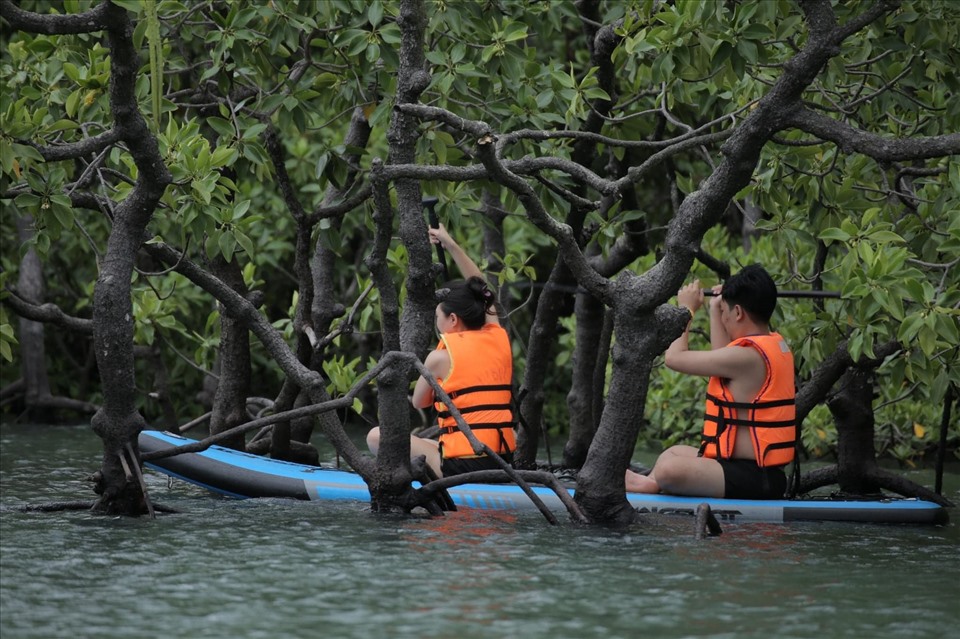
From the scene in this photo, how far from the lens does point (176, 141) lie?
6.73 metres

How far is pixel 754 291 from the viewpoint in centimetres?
715

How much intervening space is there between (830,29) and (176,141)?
3.06 m

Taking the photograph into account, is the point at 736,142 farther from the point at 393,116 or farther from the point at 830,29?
the point at 393,116

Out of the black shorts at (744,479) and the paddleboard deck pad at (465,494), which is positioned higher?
the black shorts at (744,479)

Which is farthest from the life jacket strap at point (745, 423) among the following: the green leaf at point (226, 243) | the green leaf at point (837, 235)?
the green leaf at point (226, 243)

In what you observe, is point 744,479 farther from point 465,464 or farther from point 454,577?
point 454,577

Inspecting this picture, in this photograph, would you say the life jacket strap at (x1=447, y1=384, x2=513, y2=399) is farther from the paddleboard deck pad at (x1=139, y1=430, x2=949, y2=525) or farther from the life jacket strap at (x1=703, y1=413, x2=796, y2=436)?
the life jacket strap at (x1=703, y1=413, x2=796, y2=436)

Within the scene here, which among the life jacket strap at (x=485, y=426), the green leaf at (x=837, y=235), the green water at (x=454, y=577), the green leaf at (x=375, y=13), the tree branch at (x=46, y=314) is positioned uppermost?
the green leaf at (x=375, y=13)

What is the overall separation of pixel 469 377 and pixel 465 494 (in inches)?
27.6

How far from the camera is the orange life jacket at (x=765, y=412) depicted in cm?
711

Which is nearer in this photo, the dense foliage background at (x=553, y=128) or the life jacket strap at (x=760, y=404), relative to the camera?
the dense foliage background at (x=553, y=128)

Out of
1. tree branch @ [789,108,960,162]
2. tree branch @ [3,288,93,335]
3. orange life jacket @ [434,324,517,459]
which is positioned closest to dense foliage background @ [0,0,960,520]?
tree branch @ [789,108,960,162]

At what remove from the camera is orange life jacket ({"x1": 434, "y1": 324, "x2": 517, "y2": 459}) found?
7.91 m

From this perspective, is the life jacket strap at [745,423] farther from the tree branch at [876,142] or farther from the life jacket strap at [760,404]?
the tree branch at [876,142]
